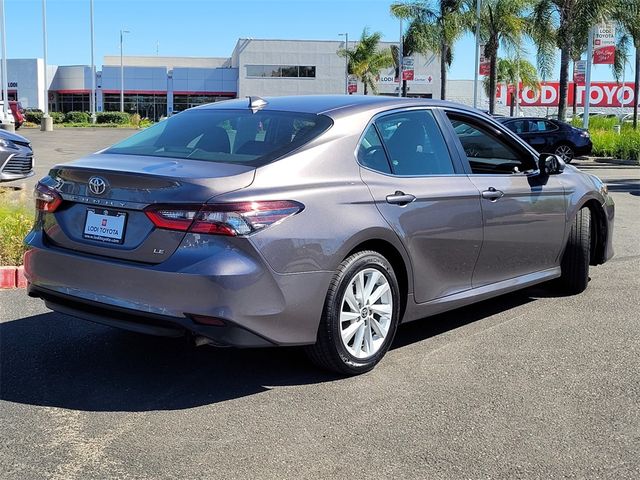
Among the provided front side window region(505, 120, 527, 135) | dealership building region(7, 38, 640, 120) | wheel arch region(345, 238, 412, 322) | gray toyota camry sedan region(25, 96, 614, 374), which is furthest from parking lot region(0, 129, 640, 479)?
dealership building region(7, 38, 640, 120)

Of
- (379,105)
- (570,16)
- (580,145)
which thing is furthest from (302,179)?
(570,16)

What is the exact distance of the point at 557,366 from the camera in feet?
15.3

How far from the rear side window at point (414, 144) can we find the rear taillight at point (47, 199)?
2029 mm

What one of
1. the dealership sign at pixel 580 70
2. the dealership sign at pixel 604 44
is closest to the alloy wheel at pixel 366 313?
the dealership sign at pixel 604 44

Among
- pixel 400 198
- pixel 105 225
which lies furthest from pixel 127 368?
pixel 400 198

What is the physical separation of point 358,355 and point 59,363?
6.20ft

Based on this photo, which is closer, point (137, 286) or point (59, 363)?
point (137, 286)

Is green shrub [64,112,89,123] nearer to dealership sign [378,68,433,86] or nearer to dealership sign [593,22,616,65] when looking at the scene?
dealership sign [378,68,433,86]

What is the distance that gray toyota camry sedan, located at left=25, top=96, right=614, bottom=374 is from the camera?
3.77 m

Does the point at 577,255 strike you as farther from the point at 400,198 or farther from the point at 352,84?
the point at 352,84

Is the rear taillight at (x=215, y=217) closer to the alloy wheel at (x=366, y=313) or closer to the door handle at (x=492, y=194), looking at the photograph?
the alloy wheel at (x=366, y=313)

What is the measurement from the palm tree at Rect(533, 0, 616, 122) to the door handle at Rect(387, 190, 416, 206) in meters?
26.2

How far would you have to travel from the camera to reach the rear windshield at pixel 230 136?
169 inches

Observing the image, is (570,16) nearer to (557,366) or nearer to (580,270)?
(580,270)
